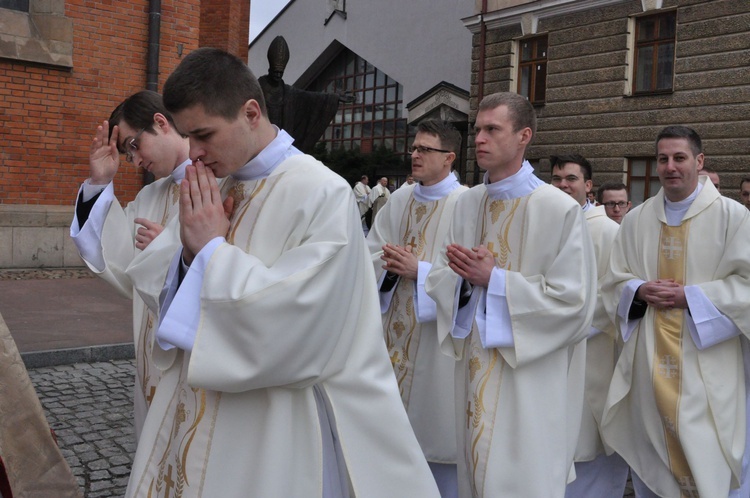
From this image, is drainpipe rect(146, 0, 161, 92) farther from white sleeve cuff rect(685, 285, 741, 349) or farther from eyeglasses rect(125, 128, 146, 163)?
white sleeve cuff rect(685, 285, 741, 349)

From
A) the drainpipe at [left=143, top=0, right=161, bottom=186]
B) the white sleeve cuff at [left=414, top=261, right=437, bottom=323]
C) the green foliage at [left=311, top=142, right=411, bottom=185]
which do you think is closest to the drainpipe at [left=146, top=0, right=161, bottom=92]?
the drainpipe at [left=143, top=0, right=161, bottom=186]

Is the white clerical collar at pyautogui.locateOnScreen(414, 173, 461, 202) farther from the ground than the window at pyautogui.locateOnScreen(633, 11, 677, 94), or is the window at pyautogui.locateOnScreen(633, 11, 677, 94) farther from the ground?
the window at pyautogui.locateOnScreen(633, 11, 677, 94)

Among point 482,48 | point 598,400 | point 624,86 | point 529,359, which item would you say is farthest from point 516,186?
point 482,48

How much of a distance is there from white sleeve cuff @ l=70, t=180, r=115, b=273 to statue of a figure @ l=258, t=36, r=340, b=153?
1.80m

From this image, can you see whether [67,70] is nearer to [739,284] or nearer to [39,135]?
[39,135]

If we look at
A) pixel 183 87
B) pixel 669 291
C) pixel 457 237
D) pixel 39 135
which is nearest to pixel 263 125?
pixel 183 87

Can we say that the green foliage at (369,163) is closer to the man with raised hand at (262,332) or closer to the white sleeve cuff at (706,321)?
the white sleeve cuff at (706,321)

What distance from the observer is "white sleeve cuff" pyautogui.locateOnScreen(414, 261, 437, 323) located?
15.3ft

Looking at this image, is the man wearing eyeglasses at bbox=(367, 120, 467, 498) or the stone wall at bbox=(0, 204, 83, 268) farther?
the stone wall at bbox=(0, 204, 83, 268)

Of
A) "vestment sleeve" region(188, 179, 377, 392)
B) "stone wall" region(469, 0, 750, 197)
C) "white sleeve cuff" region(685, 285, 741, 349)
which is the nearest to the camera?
"vestment sleeve" region(188, 179, 377, 392)

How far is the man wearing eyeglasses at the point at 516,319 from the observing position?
143 inches

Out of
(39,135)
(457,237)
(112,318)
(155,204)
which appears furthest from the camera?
(39,135)

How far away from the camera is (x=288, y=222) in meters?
2.40

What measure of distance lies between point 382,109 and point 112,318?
23.5m
